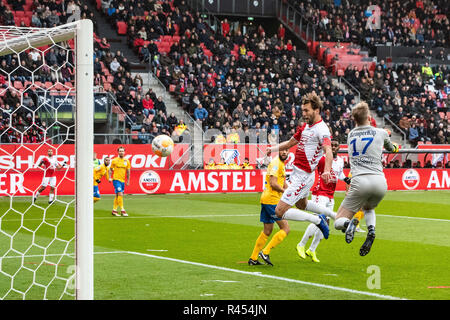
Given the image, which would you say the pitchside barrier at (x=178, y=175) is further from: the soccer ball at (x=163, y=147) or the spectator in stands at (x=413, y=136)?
the soccer ball at (x=163, y=147)

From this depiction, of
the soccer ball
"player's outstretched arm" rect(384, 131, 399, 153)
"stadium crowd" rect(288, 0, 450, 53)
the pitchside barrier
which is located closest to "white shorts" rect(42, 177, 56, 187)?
the pitchside barrier

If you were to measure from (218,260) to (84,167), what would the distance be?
5.30 metres

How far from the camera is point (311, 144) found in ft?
34.1

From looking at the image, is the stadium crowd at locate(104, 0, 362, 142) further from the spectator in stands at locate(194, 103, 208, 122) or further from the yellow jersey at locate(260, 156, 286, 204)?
the yellow jersey at locate(260, 156, 286, 204)

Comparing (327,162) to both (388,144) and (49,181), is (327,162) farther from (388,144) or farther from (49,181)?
(49,181)

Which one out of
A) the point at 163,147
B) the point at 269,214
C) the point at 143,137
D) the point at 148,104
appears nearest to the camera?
the point at 269,214

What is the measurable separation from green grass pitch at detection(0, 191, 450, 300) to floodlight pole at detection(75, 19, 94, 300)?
1.14m

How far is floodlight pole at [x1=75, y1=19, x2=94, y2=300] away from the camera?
6.81 metres

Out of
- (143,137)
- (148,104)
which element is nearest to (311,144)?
(143,137)

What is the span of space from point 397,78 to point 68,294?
113ft

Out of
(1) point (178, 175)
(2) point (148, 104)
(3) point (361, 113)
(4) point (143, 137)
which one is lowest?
(1) point (178, 175)

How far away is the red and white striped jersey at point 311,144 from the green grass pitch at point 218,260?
152 centimetres

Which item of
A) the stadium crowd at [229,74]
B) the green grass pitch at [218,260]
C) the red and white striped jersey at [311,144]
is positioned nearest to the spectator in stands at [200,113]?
the stadium crowd at [229,74]

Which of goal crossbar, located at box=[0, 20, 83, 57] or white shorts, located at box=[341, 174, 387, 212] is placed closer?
goal crossbar, located at box=[0, 20, 83, 57]
